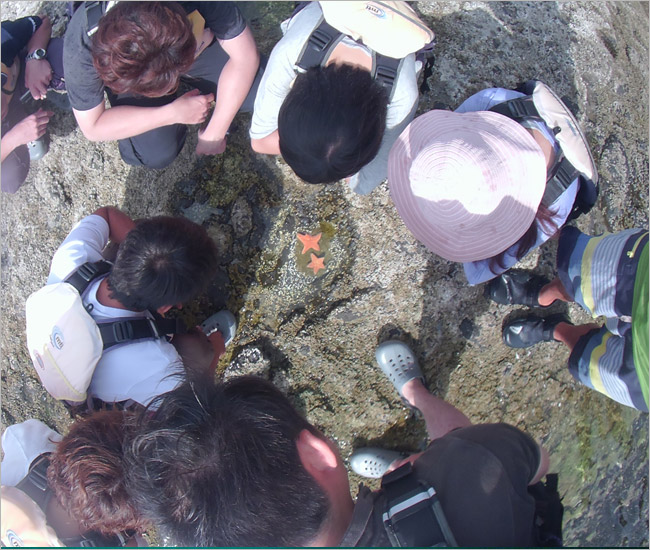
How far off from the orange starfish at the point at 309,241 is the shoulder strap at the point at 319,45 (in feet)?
3.74

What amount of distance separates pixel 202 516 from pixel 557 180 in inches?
82.8

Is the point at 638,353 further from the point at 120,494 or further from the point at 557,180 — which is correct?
the point at 120,494

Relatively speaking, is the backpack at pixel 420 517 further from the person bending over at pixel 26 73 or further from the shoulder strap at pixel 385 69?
the person bending over at pixel 26 73

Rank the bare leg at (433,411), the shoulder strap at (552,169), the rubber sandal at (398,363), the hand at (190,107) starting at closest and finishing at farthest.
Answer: the shoulder strap at (552,169), the bare leg at (433,411), the hand at (190,107), the rubber sandal at (398,363)

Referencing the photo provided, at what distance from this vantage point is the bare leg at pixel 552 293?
2805 mm

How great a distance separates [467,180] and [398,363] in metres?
1.37

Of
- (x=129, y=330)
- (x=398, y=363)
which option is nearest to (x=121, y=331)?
(x=129, y=330)

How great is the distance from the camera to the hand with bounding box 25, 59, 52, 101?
2.95 meters

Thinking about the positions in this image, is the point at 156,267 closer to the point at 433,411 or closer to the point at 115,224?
the point at 115,224

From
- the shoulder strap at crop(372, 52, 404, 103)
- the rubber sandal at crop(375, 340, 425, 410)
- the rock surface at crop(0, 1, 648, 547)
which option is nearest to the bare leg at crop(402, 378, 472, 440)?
the rubber sandal at crop(375, 340, 425, 410)

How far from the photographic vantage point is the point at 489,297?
9.87 feet

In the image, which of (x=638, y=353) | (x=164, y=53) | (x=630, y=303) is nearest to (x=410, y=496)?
(x=638, y=353)

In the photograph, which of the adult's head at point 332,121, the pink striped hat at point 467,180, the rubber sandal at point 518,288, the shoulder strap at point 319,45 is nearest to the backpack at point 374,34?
the shoulder strap at point 319,45

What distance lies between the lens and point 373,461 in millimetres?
2906
